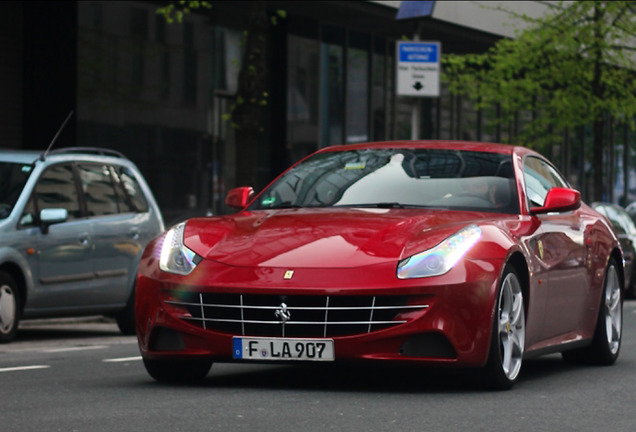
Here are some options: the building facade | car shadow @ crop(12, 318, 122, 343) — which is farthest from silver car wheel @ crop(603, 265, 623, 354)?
the building facade

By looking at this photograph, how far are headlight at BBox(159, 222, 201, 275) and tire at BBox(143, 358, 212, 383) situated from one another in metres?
0.54

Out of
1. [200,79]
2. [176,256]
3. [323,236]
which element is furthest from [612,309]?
[200,79]

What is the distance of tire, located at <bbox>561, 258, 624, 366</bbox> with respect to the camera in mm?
9750

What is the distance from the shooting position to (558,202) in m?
8.61

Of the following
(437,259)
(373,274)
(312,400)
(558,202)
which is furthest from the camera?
(558,202)

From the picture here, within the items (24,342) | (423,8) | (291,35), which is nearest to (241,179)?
(423,8)

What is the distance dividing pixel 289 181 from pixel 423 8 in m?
12.5

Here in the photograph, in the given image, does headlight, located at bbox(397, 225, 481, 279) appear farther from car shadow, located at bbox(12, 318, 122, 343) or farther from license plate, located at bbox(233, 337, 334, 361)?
car shadow, located at bbox(12, 318, 122, 343)

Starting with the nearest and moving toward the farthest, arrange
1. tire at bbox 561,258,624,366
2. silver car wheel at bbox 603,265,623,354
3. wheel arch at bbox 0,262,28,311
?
tire at bbox 561,258,624,366, silver car wheel at bbox 603,265,623,354, wheel arch at bbox 0,262,28,311

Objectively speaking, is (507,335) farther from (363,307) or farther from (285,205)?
(285,205)

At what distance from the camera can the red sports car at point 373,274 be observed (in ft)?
23.9

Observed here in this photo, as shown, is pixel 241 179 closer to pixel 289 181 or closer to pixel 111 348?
pixel 111 348

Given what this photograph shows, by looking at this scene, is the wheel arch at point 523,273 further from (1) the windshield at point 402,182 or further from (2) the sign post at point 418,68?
(2) the sign post at point 418,68

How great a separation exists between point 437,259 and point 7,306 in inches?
243
